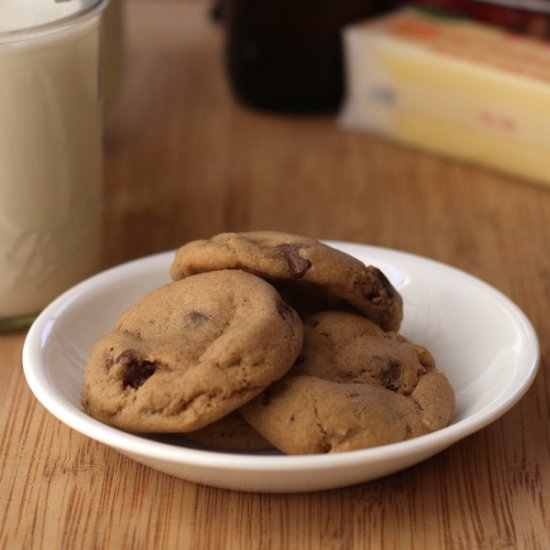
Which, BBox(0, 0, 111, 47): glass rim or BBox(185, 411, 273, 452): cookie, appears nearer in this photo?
BBox(185, 411, 273, 452): cookie

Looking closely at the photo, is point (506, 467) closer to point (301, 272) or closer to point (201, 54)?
point (301, 272)

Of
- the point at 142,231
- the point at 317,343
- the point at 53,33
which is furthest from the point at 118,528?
the point at 142,231

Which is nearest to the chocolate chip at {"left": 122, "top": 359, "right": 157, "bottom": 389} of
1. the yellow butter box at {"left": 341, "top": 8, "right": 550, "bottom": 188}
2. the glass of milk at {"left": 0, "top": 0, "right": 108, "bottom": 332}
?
the glass of milk at {"left": 0, "top": 0, "right": 108, "bottom": 332}

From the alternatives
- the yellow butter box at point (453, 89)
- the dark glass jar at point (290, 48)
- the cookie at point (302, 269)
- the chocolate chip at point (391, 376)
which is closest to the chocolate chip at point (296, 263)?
the cookie at point (302, 269)

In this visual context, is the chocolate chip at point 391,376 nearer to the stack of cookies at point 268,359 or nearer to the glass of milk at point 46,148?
the stack of cookies at point 268,359

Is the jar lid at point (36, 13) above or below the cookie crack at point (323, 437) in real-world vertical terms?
above

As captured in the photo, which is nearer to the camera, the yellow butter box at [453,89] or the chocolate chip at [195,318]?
the chocolate chip at [195,318]

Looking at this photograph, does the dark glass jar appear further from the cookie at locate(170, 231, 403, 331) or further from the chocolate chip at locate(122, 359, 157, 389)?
the chocolate chip at locate(122, 359, 157, 389)
